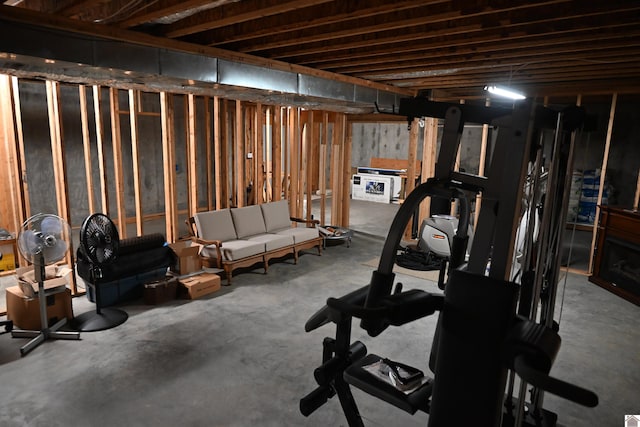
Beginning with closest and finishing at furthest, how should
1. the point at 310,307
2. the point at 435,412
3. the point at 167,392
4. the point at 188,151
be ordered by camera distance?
1. the point at 435,412
2. the point at 167,392
3. the point at 310,307
4. the point at 188,151

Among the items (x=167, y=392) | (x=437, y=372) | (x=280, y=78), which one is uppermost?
(x=280, y=78)

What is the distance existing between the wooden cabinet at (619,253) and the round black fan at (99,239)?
6.01 m

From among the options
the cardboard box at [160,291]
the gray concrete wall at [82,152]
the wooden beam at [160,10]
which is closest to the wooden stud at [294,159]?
the gray concrete wall at [82,152]

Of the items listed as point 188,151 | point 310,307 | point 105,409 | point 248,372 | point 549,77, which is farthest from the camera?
point 188,151

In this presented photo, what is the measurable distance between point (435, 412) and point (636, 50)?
13.6 feet

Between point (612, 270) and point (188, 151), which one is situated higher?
point (188, 151)

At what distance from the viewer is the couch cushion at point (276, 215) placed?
661cm

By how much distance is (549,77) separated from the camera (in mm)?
5621

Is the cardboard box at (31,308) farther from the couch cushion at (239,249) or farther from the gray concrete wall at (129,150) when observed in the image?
the gray concrete wall at (129,150)

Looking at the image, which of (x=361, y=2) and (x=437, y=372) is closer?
(x=437, y=372)

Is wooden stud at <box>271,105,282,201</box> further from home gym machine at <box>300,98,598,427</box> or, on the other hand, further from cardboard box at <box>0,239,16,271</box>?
home gym machine at <box>300,98,598,427</box>

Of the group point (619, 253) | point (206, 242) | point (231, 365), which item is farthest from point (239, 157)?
point (619, 253)

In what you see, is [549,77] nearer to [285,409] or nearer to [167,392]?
[285,409]

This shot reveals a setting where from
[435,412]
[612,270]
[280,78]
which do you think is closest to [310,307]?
[280,78]
